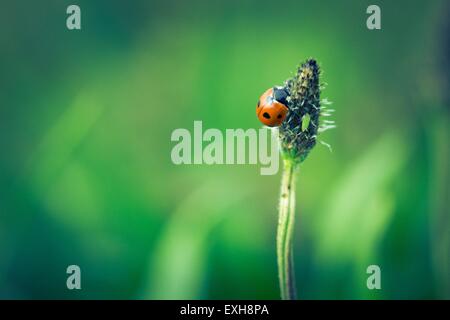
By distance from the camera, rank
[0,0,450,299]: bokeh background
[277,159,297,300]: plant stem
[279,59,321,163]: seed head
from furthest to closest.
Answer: [0,0,450,299]: bokeh background
[277,159,297,300]: plant stem
[279,59,321,163]: seed head

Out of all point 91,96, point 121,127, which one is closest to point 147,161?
point 121,127

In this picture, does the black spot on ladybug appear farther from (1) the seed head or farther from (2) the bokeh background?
(2) the bokeh background

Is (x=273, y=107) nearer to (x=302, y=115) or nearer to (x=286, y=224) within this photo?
(x=302, y=115)

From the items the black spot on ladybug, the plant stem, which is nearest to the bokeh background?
the plant stem

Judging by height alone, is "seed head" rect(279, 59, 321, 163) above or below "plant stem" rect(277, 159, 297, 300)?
above

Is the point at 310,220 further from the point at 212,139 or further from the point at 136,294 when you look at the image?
the point at 136,294

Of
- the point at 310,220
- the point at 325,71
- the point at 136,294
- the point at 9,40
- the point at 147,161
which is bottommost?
the point at 136,294

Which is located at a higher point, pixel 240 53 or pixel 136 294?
pixel 240 53

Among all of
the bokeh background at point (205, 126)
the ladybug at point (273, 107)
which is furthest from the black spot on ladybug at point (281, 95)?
the bokeh background at point (205, 126)
